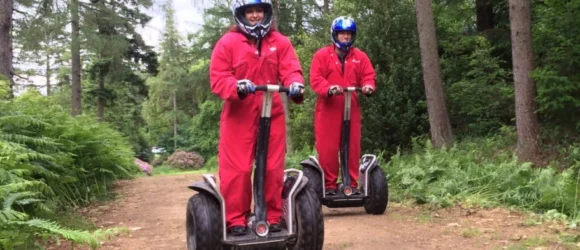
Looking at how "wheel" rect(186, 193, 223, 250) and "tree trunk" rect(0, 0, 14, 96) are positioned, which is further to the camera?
"tree trunk" rect(0, 0, 14, 96)

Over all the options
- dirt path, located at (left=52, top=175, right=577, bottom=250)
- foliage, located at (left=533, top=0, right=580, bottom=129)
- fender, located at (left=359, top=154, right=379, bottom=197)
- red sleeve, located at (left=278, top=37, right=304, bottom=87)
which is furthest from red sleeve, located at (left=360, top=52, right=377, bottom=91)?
foliage, located at (left=533, top=0, right=580, bottom=129)

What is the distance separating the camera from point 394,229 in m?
5.54

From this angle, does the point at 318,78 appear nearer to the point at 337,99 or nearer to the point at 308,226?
the point at 337,99

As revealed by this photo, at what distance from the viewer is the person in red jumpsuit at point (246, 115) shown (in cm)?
413

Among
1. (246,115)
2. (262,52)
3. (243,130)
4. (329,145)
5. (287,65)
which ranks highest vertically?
(262,52)

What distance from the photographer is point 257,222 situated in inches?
159

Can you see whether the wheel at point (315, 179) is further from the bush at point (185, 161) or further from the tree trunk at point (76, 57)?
the bush at point (185, 161)

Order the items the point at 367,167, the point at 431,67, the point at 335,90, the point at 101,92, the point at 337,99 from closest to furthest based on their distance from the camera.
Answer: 1. the point at 335,90
2. the point at 367,167
3. the point at 337,99
4. the point at 431,67
5. the point at 101,92

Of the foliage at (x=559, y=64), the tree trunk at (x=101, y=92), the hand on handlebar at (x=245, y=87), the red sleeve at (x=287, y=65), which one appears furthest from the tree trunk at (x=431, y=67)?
the tree trunk at (x=101, y=92)

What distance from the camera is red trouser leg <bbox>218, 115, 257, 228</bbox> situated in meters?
4.12

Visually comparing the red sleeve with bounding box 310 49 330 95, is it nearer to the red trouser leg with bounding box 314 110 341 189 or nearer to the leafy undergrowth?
the red trouser leg with bounding box 314 110 341 189

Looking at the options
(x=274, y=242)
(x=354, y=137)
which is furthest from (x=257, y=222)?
(x=354, y=137)

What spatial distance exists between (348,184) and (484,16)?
9.32 metres

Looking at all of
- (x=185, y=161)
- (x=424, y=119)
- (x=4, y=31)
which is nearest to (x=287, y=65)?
(x=4, y=31)
